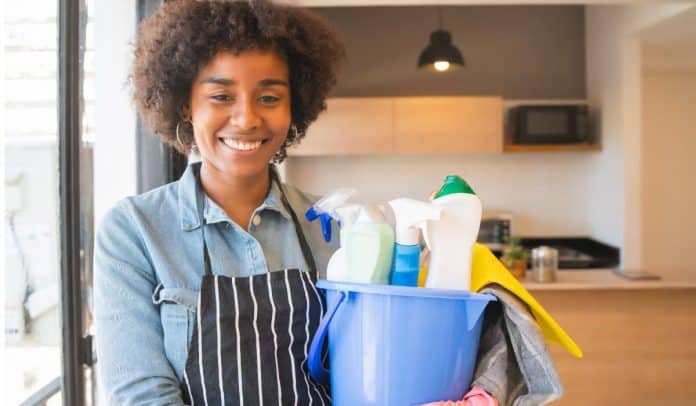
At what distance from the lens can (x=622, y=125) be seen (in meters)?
3.36

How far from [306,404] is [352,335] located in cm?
17

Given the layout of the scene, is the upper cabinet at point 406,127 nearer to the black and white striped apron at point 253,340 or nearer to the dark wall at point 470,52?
the dark wall at point 470,52

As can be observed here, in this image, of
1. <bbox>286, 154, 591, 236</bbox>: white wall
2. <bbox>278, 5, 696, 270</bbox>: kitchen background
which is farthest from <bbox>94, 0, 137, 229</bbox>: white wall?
<bbox>286, 154, 591, 236</bbox>: white wall

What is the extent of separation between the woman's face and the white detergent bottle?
0.98 ft

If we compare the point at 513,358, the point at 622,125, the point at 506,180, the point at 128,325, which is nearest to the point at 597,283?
the point at 622,125

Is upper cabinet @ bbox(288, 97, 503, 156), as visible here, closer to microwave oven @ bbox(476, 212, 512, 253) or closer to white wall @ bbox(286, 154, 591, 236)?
white wall @ bbox(286, 154, 591, 236)

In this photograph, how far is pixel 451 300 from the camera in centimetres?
72

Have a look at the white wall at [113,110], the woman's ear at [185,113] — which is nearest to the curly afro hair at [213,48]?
the woman's ear at [185,113]

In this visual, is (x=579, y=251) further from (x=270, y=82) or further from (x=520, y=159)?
(x=270, y=82)

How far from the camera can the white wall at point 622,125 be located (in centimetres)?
333

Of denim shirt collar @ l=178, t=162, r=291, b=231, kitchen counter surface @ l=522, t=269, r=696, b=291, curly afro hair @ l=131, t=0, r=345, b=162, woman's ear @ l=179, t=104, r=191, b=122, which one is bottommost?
kitchen counter surface @ l=522, t=269, r=696, b=291

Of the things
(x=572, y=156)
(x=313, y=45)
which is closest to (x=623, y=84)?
(x=572, y=156)

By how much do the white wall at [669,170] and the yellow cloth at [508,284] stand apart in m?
3.52

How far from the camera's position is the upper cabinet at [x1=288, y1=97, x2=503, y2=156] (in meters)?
3.65
